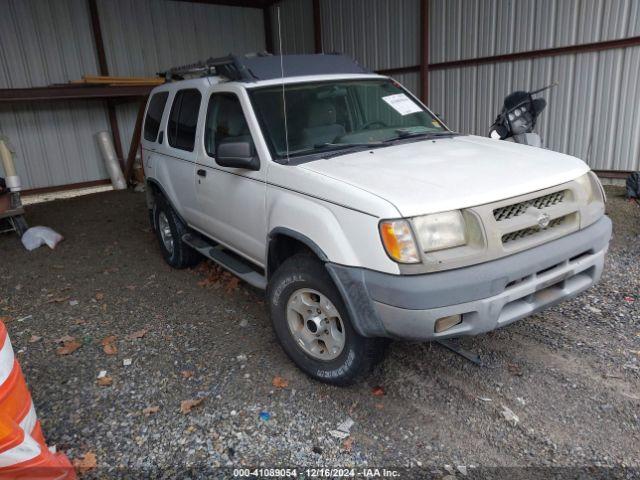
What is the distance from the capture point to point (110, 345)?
401cm

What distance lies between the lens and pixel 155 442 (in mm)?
2859

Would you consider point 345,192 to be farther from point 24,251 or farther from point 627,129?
point 627,129

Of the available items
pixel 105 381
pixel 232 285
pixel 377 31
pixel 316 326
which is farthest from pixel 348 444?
pixel 377 31

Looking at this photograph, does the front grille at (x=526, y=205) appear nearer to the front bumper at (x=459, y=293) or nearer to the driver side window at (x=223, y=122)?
the front bumper at (x=459, y=293)

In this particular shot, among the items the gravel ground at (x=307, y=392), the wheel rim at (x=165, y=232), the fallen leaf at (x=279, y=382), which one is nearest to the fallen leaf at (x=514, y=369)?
the gravel ground at (x=307, y=392)

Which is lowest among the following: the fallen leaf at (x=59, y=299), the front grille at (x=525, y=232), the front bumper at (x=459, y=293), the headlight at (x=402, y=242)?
the fallen leaf at (x=59, y=299)

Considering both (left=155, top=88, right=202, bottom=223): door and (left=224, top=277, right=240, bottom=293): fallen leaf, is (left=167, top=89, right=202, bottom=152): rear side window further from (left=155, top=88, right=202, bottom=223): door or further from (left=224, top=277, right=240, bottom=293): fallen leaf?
(left=224, top=277, right=240, bottom=293): fallen leaf

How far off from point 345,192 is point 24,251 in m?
5.86

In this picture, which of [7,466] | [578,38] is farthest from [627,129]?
[7,466]

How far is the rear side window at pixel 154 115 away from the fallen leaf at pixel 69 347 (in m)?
2.38

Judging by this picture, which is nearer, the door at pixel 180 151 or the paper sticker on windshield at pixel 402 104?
the paper sticker on windshield at pixel 402 104

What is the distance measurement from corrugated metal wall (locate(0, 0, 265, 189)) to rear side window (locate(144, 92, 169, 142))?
627 centimetres

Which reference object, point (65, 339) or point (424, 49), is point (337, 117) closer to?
point (65, 339)

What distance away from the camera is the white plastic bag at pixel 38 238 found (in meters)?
6.94
